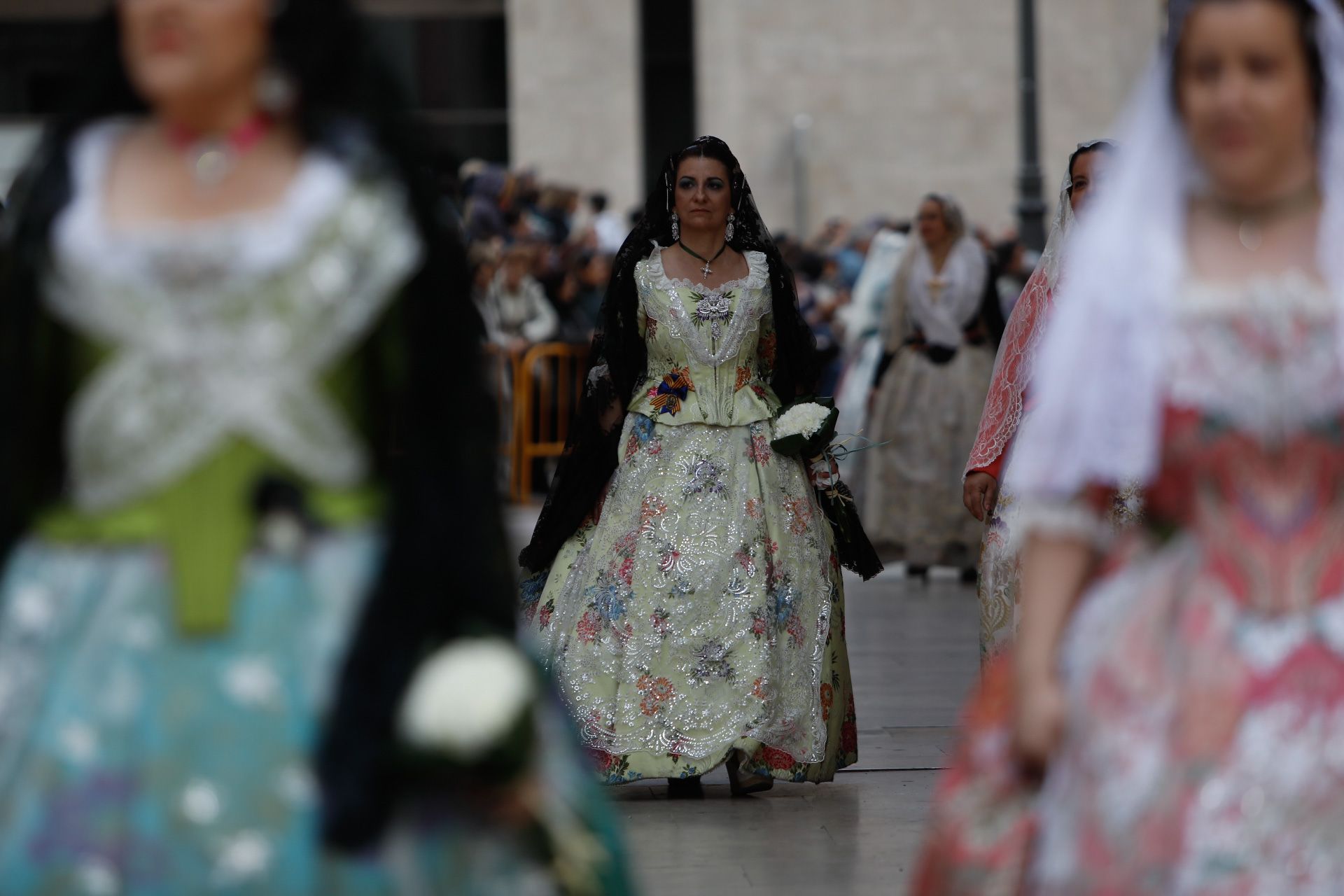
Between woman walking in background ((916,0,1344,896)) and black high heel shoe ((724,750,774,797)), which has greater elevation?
woman walking in background ((916,0,1344,896))

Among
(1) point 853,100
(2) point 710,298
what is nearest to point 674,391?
(2) point 710,298

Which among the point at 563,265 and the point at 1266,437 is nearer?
the point at 1266,437

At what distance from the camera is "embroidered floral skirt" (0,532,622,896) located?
277 cm

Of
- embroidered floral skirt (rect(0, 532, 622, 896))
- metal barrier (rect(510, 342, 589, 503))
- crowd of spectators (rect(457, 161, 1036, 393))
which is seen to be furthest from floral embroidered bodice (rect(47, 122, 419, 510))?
metal barrier (rect(510, 342, 589, 503))

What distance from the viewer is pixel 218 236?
2939 millimetres

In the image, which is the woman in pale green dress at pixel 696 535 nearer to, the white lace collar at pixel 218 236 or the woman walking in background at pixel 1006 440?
the woman walking in background at pixel 1006 440

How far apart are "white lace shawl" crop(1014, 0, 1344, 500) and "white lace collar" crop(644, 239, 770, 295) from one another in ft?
13.1

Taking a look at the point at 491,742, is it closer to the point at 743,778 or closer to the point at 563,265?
the point at 743,778

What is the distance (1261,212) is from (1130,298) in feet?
0.75

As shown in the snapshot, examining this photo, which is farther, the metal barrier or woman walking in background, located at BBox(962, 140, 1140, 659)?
the metal barrier

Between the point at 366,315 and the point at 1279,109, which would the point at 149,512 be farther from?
the point at 1279,109

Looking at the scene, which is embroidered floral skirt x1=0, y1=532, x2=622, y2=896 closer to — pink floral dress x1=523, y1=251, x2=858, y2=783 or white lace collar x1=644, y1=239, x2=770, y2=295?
pink floral dress x1=523, y1=251, x2=858, y2=783

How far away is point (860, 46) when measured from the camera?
1044 inches

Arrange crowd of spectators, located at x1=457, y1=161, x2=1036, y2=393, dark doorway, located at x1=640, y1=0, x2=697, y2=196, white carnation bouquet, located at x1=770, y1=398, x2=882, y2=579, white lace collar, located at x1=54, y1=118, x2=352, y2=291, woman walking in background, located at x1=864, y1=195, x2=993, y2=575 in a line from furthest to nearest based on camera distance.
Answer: dark doorway, located at x1=640, y1=0, x2=697, y2=196 → crowd of spectators, located at x1=457, y1=161, x2=1036, y2=393 → woman walking in background, located at x1=864, y1=195, x2=993, y2=575 → white carnation bouquet, located at x1=770, y1=398, x2=882, y2=579 → white lace collar, located at x1=54, y1=118, x2=352, y2=291
